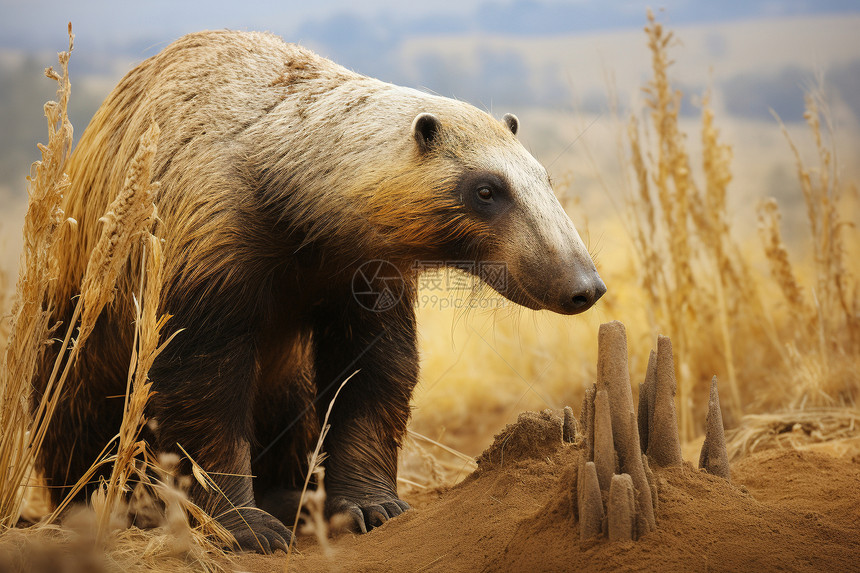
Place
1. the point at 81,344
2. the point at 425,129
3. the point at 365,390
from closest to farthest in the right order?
the point at 81,344, the point at 425,129, the point at 365,390

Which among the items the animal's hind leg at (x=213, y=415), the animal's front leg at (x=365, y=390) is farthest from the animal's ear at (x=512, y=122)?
the animal's hind leg at (x=213, y=415)

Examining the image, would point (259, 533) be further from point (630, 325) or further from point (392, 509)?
point (630, 325)

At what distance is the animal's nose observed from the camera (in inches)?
129

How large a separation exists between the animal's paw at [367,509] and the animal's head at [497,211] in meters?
1.28

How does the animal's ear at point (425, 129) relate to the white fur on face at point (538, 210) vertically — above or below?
above

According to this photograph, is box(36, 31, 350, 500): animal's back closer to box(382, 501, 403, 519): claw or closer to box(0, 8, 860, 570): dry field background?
box(0, 8, 860, 570): dry field background

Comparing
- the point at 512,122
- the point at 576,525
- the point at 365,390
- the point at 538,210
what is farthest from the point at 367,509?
the point at 512,122

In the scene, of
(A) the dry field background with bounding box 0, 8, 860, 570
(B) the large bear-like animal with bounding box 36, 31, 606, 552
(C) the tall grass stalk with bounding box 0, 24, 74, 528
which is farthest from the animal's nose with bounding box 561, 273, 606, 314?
(C) the tall grass stalk with bounding box 0, 24, 74, 528

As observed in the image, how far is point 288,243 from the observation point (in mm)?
3871

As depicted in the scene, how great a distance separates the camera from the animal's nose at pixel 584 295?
3277 millimetres

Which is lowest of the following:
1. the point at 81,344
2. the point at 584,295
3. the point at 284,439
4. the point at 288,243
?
the point at 284,439

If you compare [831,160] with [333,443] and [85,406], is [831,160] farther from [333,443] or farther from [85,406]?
[85,406]

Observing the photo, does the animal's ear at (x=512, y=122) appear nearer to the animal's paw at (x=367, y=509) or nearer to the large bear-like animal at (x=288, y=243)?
the large bear-like animal at (x=288, y=243)

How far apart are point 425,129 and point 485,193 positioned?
0.39m
